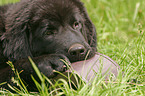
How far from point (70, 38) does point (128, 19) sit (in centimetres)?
315

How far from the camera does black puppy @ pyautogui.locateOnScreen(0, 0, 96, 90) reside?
2908mm

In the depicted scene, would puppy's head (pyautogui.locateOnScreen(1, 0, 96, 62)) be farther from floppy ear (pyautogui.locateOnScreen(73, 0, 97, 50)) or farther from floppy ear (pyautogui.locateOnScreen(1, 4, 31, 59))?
floppy ear (pyautogui.locateOnScreen(73, 0, 97, 50))

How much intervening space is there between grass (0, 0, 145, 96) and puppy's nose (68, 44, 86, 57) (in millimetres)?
440

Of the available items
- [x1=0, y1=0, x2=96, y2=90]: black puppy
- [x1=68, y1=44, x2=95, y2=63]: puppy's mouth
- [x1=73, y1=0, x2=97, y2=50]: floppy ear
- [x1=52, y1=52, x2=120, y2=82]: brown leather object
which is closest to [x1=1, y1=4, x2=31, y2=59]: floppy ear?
[x1=0, y1=0, x2=96, y2=90]: black puppy

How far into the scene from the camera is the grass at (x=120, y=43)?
222 cm

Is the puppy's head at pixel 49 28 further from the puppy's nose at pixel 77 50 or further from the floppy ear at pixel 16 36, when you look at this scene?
the puppy's nose at pixel 77 50

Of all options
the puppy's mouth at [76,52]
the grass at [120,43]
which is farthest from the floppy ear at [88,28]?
the puppy's mouth at [76,52]

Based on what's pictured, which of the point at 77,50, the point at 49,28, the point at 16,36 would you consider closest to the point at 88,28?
the point at 49,28

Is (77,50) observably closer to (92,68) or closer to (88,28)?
(92,68)

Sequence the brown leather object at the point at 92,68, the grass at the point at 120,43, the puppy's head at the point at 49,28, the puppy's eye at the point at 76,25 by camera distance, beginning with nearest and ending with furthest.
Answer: the grass at the point at 120,43
the brown leather object at the point at 92,68
the puppy's head at the point at 49,28
the puppy's eye at the point at 76,25

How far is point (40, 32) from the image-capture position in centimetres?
308

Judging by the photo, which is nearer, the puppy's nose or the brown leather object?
the brown leather object

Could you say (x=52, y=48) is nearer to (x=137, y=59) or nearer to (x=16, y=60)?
(x=16, y=60)

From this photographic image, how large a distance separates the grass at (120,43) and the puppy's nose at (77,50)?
1.44ft
